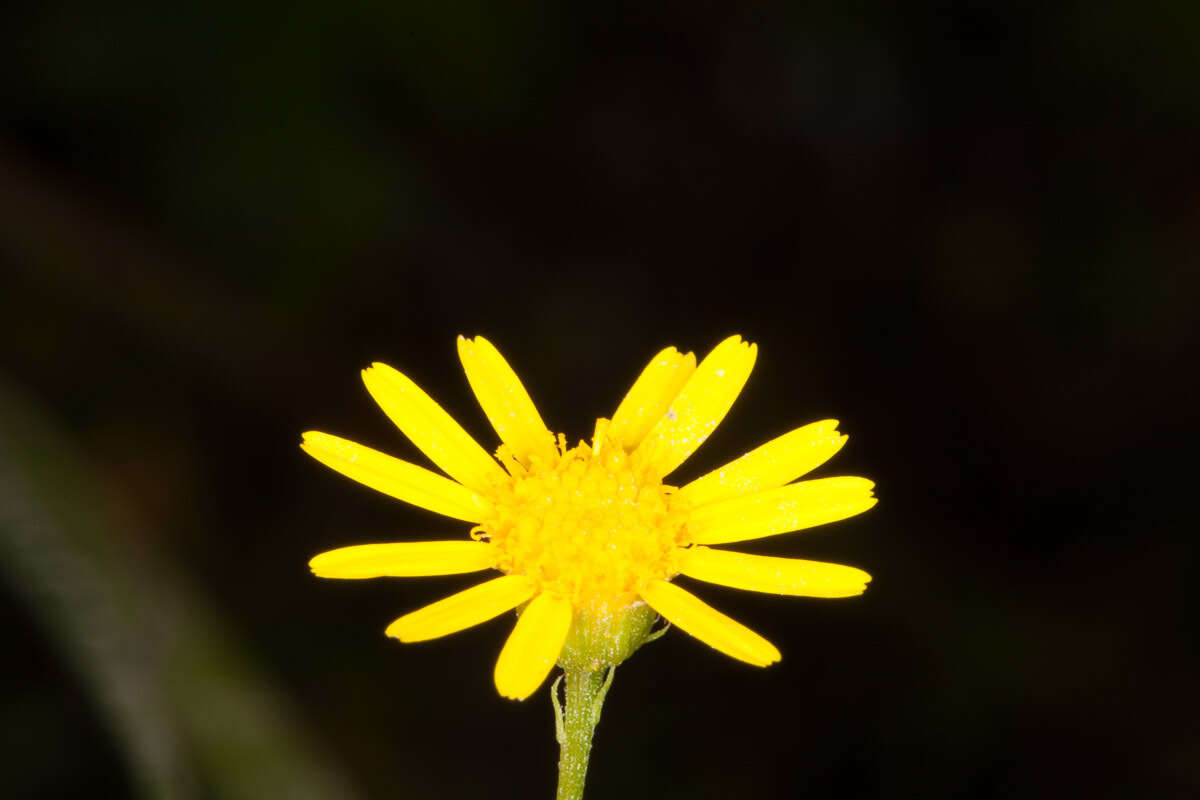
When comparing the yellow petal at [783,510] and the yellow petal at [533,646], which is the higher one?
the yellow petal at [783,510]

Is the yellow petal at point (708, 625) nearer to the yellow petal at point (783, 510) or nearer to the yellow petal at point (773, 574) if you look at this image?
the yellow petal at point (773, 574)

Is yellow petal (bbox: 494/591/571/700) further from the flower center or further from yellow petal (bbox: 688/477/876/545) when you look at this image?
yellow petal (bbox: 688/477/876/545)

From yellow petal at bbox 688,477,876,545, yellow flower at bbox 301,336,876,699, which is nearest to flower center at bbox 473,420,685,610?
yellow flower at bbox 301,336,876,699

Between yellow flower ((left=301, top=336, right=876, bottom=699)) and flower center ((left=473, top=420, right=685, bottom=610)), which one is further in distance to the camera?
flower center ((left=473, top=420, right=685, bottom=610))

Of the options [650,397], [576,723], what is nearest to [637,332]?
[650,397]

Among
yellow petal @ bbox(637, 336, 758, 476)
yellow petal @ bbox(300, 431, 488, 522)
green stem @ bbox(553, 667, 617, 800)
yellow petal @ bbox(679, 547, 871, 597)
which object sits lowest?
green stem @ bbox(553, 667, 617, 800)

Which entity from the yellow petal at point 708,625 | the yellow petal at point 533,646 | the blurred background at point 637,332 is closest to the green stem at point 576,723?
the yellow petal at point 533,646
